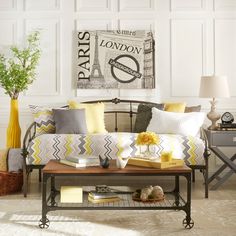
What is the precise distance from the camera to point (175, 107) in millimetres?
5348

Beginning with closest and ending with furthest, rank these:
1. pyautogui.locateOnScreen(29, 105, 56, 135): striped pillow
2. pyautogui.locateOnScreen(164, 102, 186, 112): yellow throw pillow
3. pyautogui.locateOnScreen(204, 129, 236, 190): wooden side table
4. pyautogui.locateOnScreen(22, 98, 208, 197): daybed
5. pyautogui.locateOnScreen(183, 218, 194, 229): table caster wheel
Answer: pyautogui.locateOnScreen(183, 218, 194, 229): table caster wheel, pyautogui.locateOnScreen(22, 98, 208, 197): daybed, pyautogui.locateOnScreen(204, 129, 236, 190): wooden side table, pyautogui.locateOnScreen(29, 105, 56, 135): striped pillow, pyautogui.locateOnScreen(164, 102, 186, 112): yellow throw pillow

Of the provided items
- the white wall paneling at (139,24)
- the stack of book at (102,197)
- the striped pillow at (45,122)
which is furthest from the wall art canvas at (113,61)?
the stack of book at (102,197)

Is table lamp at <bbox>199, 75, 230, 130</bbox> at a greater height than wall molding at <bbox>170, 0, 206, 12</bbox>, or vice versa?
wall molding at <bbox>170, 0, 206, 12</bbox>

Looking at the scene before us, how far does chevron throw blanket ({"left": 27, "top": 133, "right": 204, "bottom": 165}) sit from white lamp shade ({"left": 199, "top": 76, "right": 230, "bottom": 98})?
0.84 m

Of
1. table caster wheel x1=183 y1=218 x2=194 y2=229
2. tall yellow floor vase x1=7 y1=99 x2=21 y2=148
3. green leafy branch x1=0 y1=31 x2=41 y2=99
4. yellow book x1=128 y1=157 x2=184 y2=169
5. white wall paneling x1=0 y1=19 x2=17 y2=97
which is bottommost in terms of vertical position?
table caster wheel x1=183 y1=218 x2=194 y2=229

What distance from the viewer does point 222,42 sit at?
5.81 m

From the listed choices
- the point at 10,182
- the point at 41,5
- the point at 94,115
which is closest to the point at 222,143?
the point at 94,115

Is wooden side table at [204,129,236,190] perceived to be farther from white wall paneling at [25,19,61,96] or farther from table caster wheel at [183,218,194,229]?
white wall paneling at [25,19,61,96]

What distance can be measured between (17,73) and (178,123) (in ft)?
6.23

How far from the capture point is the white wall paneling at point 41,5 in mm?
5812

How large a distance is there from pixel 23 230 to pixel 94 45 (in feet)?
9.79

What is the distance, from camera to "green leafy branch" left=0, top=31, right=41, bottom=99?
5305mm

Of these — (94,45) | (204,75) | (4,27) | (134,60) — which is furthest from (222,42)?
(4,27)

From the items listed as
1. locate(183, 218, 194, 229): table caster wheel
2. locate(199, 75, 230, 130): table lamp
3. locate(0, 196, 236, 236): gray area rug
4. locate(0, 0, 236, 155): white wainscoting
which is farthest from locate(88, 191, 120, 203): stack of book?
locate(0, 0, 236, 155): white wainscoting
